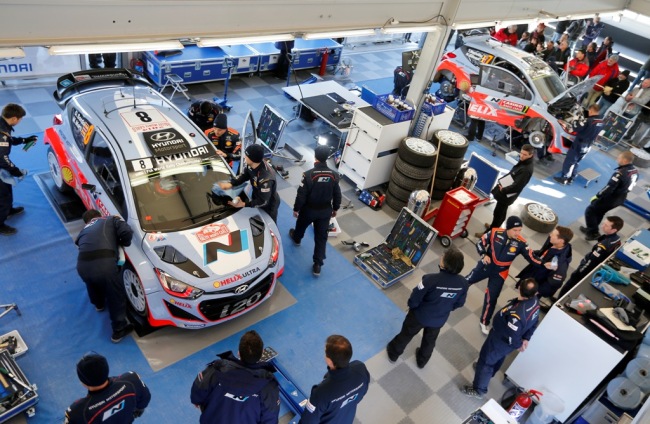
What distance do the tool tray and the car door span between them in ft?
17.0

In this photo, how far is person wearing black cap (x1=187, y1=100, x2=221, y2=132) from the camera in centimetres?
780

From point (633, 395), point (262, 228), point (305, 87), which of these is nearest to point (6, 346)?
point (262, 228)

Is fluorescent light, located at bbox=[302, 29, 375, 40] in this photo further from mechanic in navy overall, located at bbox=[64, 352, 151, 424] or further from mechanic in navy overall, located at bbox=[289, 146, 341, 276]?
mechanic in navy overall, located at bbox=[64, 352, 151, 424]

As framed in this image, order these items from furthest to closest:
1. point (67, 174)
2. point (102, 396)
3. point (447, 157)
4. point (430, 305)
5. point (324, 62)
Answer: point (324, 62) → point (447, 157) → point (67, 174) → point (430, 305) → point (102, 396)

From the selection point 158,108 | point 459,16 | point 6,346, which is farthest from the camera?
point 459,16

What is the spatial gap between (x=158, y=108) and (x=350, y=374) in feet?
14.9

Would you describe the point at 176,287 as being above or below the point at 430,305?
below

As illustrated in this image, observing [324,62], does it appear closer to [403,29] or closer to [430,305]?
[403,29]

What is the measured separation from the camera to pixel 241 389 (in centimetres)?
326

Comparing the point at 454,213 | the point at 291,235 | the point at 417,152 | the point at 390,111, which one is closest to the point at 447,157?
the point at 417,152

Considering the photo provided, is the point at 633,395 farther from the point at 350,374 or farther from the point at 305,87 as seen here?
the point at 305,87

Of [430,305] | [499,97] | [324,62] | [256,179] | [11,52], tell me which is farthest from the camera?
[324,62]

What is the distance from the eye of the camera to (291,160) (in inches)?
353

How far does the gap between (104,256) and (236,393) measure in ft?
7.58
